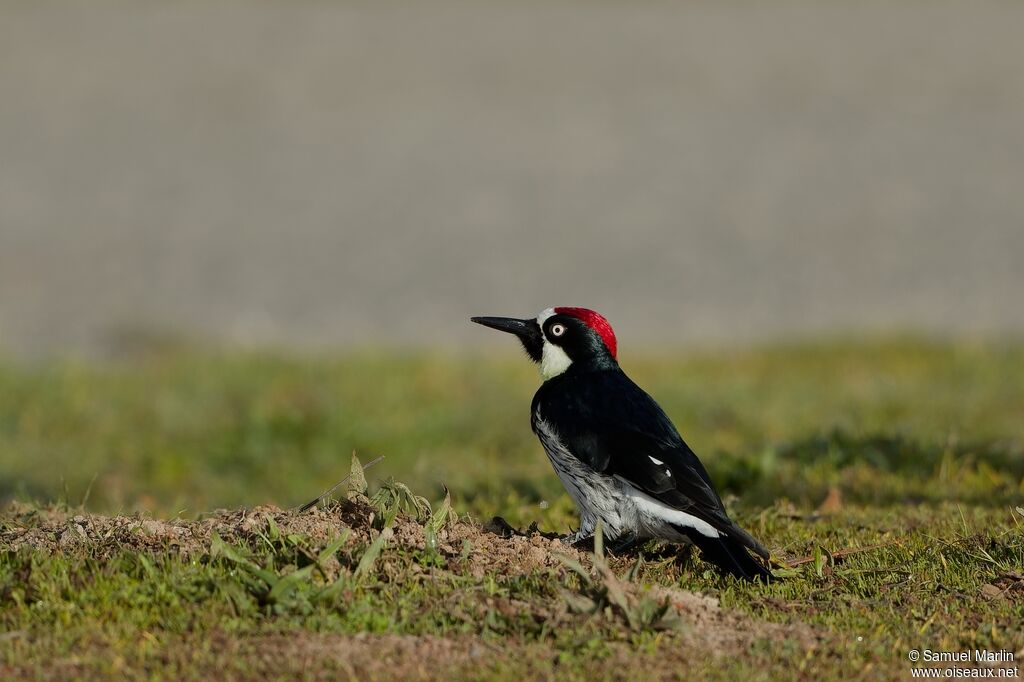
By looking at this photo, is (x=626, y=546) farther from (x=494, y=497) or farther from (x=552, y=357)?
(x=494, y=497)

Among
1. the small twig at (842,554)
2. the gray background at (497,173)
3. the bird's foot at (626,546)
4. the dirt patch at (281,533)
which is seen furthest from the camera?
the gray background at (497,173)

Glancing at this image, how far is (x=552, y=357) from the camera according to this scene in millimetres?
5863

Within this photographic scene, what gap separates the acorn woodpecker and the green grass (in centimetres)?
15

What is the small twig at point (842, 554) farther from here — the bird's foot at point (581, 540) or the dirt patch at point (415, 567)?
the bird's foot at point (581, 540)

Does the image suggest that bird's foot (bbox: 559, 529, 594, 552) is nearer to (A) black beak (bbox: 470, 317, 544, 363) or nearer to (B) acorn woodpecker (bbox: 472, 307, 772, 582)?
(B) acorn woodpecker (bbox: 472, 307, 772, 582)

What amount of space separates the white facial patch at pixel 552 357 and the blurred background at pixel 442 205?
8.51 ft

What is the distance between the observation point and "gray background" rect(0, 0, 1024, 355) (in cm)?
1388

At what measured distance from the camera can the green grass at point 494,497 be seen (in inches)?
163

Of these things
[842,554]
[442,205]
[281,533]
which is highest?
[442,205]

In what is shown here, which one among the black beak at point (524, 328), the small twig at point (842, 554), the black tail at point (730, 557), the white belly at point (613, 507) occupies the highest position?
the black beak at point (524, 328)

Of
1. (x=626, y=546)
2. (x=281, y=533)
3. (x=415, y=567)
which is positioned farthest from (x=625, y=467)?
(x=281, y=533)

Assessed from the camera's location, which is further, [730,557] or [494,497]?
[494,497]

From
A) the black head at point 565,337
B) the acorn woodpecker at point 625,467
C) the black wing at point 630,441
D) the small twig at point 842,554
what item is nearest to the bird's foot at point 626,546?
the acorn woodpecker at point 625,467

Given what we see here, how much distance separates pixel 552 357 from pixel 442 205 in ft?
36.6
